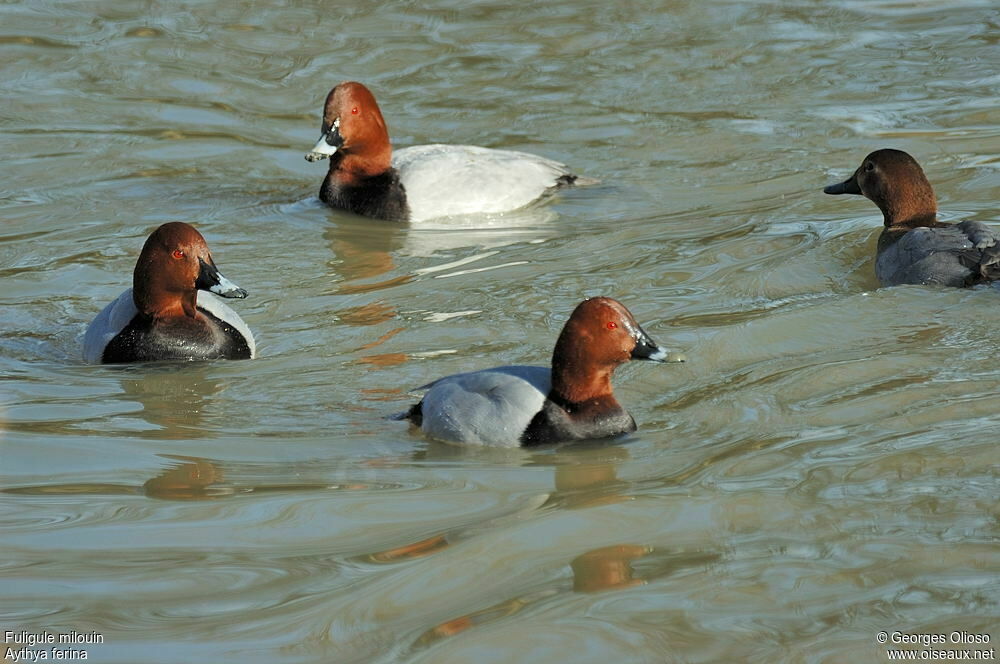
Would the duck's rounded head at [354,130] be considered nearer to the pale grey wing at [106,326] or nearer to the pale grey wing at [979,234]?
the pale grey wing at [106,326]

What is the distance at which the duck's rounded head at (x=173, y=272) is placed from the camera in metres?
7.39

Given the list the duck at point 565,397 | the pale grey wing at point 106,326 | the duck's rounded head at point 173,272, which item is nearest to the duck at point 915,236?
the duck at point 565,397

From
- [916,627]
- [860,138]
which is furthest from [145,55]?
[916,627]

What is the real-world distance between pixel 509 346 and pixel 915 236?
8.01 feet

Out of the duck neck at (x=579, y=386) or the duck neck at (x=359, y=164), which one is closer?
the duck neck at (x=579, y=386)

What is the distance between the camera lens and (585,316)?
6.10m

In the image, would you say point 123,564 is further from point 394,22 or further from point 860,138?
point 394,22

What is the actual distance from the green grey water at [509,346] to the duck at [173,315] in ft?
0.51

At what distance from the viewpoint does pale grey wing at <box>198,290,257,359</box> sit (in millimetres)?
7570

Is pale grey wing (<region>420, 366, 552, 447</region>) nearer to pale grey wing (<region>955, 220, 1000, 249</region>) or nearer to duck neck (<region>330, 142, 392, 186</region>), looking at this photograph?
pale grey wing (<region>955, 220, 1000, 249</region>)

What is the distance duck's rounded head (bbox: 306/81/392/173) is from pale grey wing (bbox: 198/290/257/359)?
2.48m

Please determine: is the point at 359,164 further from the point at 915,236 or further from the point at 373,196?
the point at 915,236

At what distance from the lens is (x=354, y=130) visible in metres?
10.3

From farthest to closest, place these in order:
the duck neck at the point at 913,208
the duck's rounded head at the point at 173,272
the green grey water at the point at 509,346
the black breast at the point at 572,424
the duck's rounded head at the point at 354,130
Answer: the duck's rounded head at the point at 354,130, the duck neck at the point at 913,208, the duck's rounded head at the point at 173,272, the black breast at the point at 572,424, the green grey water at the point at 509,346
